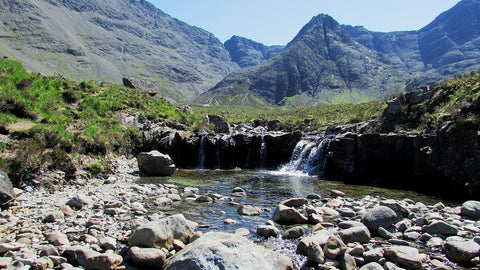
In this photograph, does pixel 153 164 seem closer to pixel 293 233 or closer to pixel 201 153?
pixel 201 153

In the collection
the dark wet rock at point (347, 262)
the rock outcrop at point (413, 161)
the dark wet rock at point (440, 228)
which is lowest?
the dark wet rock at point (347, 262)

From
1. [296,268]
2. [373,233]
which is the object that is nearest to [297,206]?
[373,233]

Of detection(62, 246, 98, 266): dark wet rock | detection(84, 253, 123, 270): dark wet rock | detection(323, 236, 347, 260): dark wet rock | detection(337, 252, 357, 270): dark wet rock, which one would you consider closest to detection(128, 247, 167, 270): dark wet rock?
detection(84, 253, 123, 270): dark wet rock

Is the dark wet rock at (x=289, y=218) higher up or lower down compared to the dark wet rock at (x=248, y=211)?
higher up

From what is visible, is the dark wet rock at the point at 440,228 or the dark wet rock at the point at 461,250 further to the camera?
the dark wet rock at the point at 440,228

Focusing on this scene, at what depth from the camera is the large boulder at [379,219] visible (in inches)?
428

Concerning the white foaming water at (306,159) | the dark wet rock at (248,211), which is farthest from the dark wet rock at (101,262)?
the white foaming water at (306,159)

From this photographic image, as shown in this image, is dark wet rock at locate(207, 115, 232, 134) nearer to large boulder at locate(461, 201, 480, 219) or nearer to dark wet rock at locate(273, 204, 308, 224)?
dark wet rock at locate(273, 204, 308, 224)

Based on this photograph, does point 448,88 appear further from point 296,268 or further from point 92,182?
point 92,182

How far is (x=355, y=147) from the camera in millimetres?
29062

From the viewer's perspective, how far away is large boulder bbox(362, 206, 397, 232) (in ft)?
35.6

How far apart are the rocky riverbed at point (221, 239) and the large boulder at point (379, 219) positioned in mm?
38

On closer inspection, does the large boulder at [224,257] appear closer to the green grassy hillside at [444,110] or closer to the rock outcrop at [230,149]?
the green grassy hillside at [444,110]

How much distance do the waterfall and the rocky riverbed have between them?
19174mm
